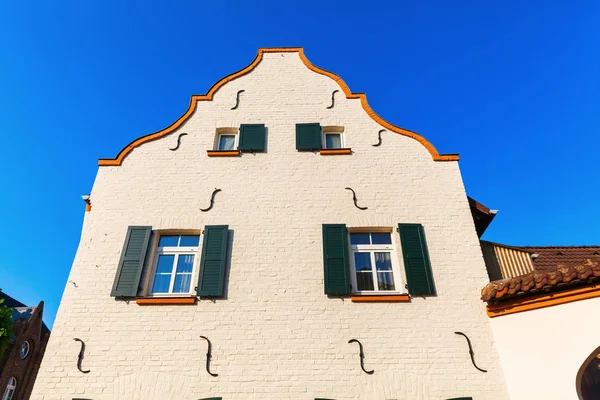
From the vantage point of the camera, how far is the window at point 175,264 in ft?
20.7

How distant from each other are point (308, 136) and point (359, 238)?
279cm

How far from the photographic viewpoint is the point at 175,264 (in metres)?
6.58

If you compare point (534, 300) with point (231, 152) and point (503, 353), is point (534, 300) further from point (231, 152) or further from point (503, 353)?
point (231, 152)

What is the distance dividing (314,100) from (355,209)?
343cm

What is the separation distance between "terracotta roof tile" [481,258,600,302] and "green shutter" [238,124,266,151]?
544cm

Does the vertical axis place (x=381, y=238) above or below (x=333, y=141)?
below

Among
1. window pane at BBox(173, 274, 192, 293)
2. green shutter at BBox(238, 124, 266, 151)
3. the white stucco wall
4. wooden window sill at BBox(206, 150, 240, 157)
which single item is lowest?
the white stucco wall

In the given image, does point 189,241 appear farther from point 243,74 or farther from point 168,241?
point 243,74

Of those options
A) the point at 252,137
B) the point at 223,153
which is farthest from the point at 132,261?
the point at 252,137

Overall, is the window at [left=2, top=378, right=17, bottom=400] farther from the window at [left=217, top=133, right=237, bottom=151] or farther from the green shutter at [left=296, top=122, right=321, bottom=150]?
the green shutter at [left=296, top=122, right=321, bottom=150]

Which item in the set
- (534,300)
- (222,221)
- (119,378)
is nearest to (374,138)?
(222,221)

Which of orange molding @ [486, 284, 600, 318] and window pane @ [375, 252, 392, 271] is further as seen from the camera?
window pane @ [375, 252, 392, 271]

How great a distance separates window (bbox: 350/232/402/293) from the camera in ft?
20.7

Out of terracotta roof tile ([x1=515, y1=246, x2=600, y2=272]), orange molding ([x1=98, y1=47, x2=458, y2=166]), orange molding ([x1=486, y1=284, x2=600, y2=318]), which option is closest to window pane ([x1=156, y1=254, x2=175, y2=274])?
orange molding ([x1=98, y1=47, x2=458, y2=166])
